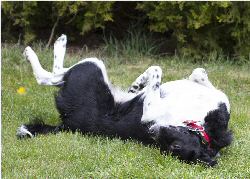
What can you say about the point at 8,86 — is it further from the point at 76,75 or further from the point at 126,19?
the point at 126,19

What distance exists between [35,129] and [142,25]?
4.57m

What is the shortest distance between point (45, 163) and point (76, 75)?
1.32m

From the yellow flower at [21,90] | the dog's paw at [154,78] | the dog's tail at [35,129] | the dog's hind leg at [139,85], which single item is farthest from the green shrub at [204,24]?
the dog's tail at [35,129]

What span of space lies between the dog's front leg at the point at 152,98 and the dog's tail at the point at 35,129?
3.15 feet

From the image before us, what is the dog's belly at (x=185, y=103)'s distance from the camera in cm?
518

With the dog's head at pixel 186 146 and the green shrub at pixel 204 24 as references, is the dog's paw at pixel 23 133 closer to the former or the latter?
the dog's head at pixel 186 146

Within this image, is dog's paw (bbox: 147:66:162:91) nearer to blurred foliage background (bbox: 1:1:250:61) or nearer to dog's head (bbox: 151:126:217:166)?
dog's head (bbox: 151:126:217:166)

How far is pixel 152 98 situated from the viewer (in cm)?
555

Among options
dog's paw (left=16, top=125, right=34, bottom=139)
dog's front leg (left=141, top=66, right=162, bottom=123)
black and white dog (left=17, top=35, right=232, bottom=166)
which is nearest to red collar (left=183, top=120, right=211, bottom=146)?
black and white dog (left=17, top=35, right=232, bottom=166)

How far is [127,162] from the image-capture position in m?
4.79

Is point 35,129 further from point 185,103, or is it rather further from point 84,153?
point 185,103

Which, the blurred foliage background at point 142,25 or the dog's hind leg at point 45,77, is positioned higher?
the blurred foliage background at point 142,25

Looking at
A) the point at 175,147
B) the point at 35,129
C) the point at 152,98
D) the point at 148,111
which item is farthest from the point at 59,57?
the point at 175,147

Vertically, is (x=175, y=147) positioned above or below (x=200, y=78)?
below
